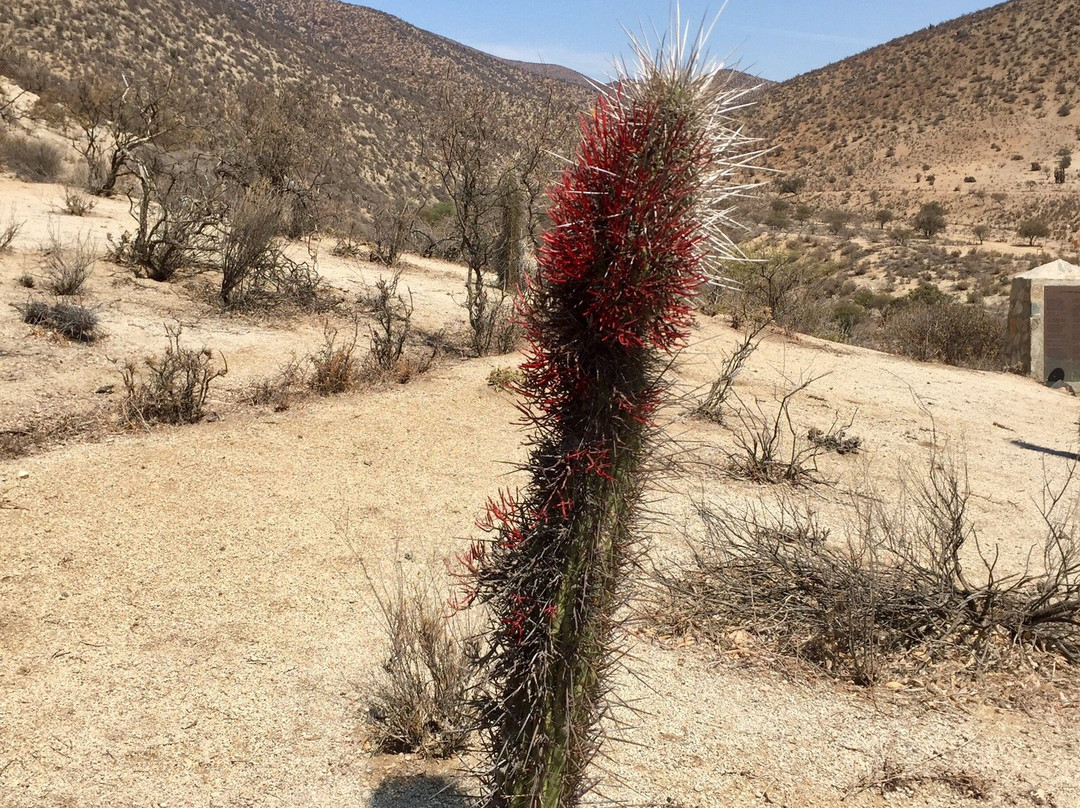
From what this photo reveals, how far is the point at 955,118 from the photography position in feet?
150

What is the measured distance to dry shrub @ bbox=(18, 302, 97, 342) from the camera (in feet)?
23.8

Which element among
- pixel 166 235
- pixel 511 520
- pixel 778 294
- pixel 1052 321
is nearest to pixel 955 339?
pixel 1052 321

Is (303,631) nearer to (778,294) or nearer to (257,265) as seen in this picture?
(257,265)

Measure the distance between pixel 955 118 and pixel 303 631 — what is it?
1981 inches

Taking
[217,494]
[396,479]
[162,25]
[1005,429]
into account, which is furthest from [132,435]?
[162,25]

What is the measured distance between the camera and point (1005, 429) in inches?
357

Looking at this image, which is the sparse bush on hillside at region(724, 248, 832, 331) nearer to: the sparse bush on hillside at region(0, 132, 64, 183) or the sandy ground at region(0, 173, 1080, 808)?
the sandy ground at region(0, 173, 1080, 808)

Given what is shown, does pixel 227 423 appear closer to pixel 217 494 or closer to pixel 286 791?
pixel 217 494

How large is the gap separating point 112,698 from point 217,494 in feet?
6.50

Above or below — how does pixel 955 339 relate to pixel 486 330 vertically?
below

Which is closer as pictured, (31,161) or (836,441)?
(836,441)

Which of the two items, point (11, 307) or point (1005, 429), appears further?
point (1005, 429)

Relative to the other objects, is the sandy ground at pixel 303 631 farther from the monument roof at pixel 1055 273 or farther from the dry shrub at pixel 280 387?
the monument roof at pixel 1055 273

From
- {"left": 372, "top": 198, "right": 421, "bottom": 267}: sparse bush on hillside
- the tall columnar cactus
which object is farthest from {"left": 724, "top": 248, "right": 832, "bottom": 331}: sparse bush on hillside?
the tall columnar cactus
